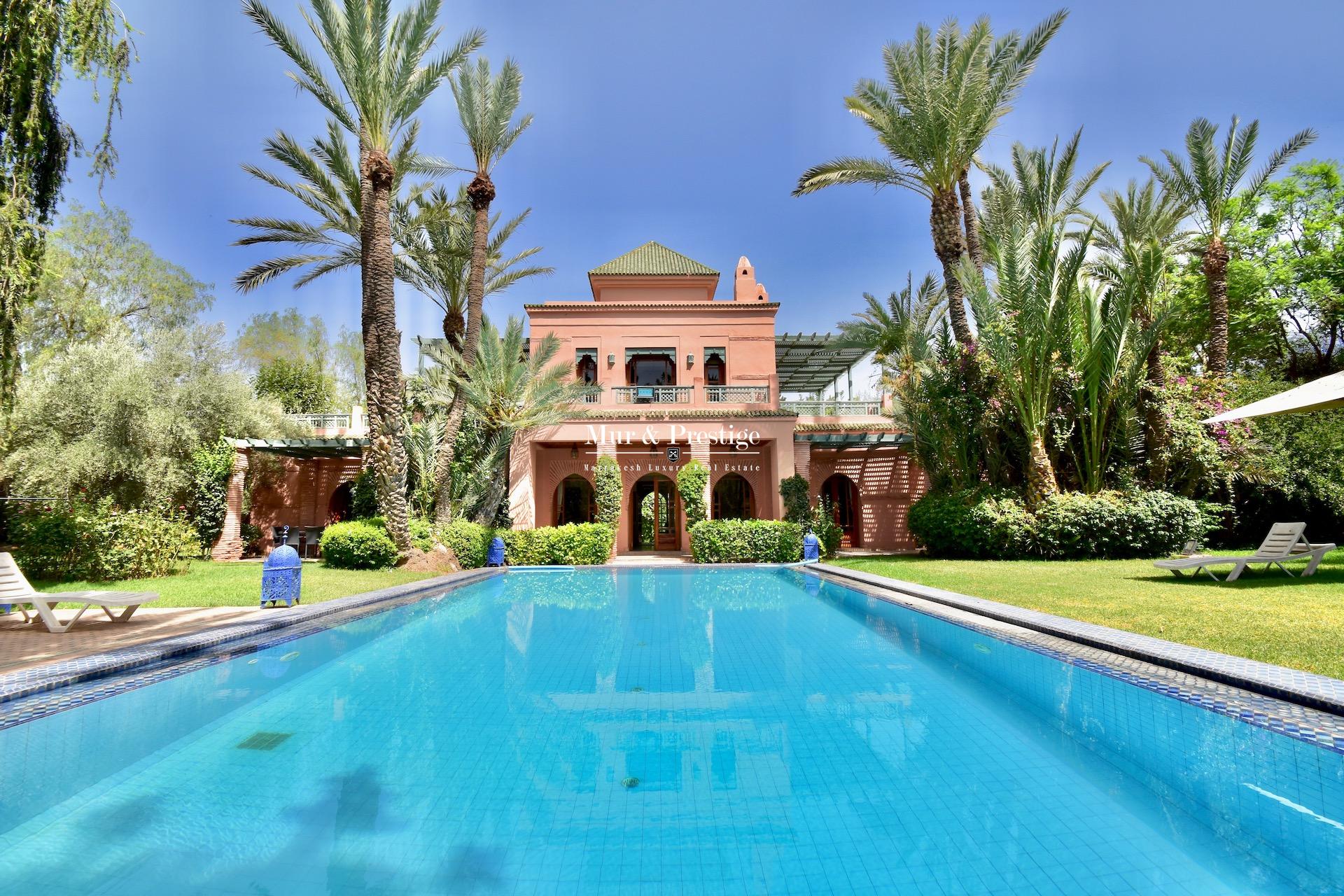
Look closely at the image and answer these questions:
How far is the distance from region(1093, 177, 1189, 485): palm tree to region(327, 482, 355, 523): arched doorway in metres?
23.5

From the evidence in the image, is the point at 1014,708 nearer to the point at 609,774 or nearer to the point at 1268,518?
the point at 609,774

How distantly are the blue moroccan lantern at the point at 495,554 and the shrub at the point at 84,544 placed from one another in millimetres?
6610

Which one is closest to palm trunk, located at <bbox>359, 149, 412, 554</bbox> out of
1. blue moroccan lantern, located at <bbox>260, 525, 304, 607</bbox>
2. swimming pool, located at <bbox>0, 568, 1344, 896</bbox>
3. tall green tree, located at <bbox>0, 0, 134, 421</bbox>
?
blue moroccan lantern, located at <bbox>260, 525, 304, 607</bbox>

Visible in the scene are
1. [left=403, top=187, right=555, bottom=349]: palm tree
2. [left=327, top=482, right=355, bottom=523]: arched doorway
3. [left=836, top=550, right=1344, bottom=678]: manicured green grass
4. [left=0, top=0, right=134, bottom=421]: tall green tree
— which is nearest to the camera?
[left=836, top=550, right=1344, bottom=678]: manicured green grass

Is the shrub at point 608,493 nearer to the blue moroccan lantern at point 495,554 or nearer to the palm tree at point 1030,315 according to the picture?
the blue moroccan lantern at point 495,554

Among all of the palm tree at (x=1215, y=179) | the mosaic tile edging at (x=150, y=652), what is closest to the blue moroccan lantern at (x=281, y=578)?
the mosaic tile edging at (x=150, y=652)

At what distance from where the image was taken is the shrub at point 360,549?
1331 centimetres

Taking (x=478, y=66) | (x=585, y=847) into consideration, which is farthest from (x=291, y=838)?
(x=478, y=66)

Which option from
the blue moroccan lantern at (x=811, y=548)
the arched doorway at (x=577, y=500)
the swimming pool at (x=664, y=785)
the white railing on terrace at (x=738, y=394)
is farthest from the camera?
the arched doorway at (x=577, y=500)

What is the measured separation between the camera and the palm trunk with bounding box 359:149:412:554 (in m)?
13.6

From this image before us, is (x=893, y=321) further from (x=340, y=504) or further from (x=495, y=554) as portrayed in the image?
(x=340, y=504)

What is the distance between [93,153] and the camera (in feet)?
22.7

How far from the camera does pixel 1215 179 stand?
16.2m

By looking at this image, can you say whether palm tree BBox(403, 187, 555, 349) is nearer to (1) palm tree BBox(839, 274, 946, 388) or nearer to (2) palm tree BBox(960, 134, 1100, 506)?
(1) palm tree BBox(839, 274, 946, 388)
